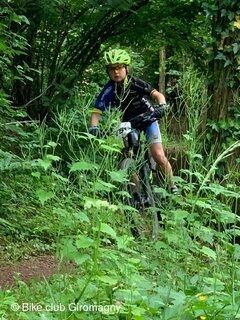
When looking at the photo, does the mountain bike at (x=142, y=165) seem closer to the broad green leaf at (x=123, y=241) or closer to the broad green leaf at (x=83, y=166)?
the broad green leaf at (x=123, y=241)

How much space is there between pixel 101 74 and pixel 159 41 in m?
1.50

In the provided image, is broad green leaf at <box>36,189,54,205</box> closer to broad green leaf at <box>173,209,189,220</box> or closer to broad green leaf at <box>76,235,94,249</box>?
broad green leaf at <box>76,235,94,249</box>

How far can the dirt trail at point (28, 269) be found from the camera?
434 cm

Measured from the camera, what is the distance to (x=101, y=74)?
409 inches

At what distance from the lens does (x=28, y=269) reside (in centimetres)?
480

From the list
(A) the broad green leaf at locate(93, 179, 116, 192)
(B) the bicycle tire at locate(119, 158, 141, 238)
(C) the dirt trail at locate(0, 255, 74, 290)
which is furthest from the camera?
(C) the dirt trail at locate(0, 255, 74, 290)

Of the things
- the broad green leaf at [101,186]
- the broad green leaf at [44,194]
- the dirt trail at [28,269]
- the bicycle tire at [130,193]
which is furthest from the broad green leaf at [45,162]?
the dirt trail at [28,269]

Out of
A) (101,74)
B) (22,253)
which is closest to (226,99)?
(22,253)

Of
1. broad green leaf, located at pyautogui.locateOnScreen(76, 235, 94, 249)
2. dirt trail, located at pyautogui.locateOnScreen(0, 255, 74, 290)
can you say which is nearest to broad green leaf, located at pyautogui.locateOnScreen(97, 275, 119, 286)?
broad green leaf, located at pyautogui.locateOnScreen(76, 235, 94, 249)

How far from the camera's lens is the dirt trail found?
4.34 meters

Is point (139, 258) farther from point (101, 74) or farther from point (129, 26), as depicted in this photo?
point (101, 74)

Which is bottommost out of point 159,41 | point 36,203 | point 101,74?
point 36,203

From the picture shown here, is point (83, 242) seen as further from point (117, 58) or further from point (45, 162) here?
point (117, 58)

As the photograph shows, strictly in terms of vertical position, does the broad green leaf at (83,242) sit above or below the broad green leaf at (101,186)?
below
